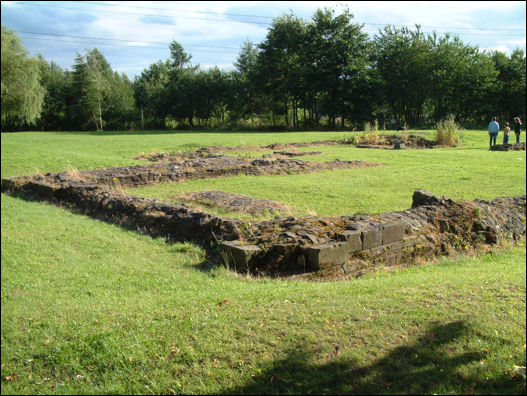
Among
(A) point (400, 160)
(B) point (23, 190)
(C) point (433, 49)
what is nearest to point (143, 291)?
(B) point (23, 190)

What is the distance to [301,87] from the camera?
144 ft

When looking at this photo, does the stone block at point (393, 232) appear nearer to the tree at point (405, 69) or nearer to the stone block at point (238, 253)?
the stone block at point (238, 253)

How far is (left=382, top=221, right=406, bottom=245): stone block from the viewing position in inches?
275

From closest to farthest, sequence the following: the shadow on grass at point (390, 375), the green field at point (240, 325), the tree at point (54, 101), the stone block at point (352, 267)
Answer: the shadow on grass at point (390, 375) < the green field at point (240, 325) < the stone block at point (352, 267) < the tree at point (54, 101)

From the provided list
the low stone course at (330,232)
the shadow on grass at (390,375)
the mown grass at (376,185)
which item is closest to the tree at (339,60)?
the mown grass at (376,185)

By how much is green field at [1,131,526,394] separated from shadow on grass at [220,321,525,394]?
1 centimetres

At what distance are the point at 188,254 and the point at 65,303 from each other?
2.29 meters

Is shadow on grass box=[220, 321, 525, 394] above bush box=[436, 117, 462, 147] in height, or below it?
below

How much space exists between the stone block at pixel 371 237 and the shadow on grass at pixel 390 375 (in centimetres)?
290

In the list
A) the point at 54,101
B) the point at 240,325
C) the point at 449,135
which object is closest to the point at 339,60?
the point at 449,135

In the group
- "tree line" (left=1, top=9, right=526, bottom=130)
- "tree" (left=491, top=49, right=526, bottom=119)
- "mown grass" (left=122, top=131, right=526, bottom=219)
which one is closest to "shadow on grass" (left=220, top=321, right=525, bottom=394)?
"mown grass" (left=122, top=131, right=526, bottom=219)

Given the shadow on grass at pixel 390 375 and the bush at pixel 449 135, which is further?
the bush at pixel 449 135

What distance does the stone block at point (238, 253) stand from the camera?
650cm

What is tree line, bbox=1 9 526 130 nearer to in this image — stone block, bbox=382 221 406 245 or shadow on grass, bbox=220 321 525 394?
stone block, bbox=382 221 406 245
